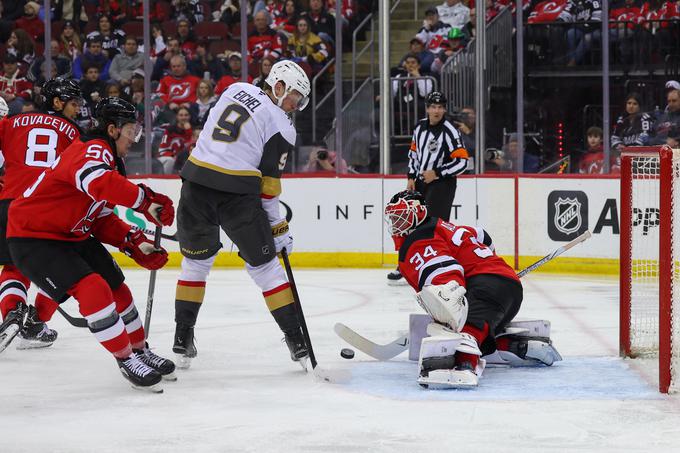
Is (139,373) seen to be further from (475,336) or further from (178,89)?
(178,89)

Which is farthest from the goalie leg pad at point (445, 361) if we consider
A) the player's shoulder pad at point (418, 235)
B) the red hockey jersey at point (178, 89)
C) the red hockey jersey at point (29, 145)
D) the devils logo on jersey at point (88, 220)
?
the red hockey jersey at point (178, 89)

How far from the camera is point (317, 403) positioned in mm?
3711

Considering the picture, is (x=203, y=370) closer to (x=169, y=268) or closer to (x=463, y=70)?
(x=169, y=268)

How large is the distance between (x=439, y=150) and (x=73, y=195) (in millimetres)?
3547

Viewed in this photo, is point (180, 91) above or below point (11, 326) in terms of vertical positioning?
above

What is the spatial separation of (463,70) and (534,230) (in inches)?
54.0

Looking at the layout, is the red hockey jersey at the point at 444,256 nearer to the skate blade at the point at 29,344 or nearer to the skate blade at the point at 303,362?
the skate blade at the point at 303,362

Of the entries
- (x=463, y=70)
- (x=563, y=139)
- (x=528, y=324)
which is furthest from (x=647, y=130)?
(x=528, y=324)

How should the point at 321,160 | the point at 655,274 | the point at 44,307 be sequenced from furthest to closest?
the point at 321,160 < the point at 655,274 < the point at 44,307

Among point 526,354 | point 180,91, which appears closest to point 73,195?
point 526,354

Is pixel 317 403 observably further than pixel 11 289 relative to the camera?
No

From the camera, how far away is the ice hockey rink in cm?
316

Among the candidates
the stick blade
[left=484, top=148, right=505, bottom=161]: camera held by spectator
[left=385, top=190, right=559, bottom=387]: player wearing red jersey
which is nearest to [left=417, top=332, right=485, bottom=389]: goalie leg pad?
[left=385, top=190, right=559, bottom=387]: player wearing red jersey

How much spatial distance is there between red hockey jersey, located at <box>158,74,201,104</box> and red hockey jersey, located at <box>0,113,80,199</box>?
156 inches
